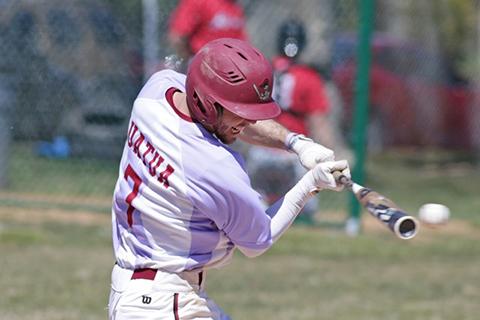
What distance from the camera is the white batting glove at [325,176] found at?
13.5 ft

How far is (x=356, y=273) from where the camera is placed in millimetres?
8867

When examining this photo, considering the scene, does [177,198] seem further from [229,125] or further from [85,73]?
[85,73]

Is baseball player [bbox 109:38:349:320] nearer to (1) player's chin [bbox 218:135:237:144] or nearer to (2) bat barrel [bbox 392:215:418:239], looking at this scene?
(1) player's chin [bbox 218:135:237:144]

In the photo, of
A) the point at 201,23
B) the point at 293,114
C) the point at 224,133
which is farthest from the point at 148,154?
the point at 293,114

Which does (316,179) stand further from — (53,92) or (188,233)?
(53,92)

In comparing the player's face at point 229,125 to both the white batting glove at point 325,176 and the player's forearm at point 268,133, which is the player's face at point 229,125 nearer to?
the white batting glove at point 325,176

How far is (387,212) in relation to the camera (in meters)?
3.91

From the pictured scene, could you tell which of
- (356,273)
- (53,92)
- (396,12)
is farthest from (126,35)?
(396,12)

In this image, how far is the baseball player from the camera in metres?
3.98

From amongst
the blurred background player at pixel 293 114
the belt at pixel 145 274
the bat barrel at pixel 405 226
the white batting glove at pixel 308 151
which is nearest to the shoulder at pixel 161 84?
the white batting glove at pixel 308 151

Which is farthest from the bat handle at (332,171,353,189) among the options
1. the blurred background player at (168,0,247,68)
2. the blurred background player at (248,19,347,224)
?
the blurred background player at (248,19,347,224)

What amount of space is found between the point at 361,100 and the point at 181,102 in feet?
20.8

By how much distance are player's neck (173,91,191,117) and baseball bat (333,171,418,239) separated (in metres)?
0.62

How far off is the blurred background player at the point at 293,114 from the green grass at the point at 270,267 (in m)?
0.52
